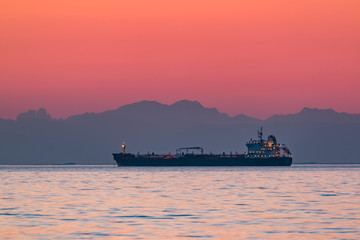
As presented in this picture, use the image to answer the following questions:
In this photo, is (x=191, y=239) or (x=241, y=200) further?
(x=241, y=200)

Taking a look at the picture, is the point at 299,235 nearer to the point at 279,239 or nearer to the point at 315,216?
the point at 279,239

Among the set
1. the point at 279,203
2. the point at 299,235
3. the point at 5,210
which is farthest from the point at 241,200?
the point at 299,235

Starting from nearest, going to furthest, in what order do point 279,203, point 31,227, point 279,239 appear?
point 279,239
point 31,227
point 279,203

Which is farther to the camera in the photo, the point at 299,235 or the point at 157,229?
the point at 157,229

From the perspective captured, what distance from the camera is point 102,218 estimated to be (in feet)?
133

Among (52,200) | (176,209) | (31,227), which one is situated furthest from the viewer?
(52,200)

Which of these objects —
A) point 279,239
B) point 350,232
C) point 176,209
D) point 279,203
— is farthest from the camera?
point 279,203

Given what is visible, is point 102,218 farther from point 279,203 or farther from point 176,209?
point 279,203

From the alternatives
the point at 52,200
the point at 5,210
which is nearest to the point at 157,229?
the point at 5,210

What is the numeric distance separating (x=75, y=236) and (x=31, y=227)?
→ 15.5 ft

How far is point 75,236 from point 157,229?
4.63m

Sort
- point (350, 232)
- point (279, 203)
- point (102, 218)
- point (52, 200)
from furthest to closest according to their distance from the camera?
point (52, 200)
point (279, 203)
point (102, 218)
point (350, 232)

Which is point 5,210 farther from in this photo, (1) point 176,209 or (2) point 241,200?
(2) point 241,200

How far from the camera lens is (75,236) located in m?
32.4
